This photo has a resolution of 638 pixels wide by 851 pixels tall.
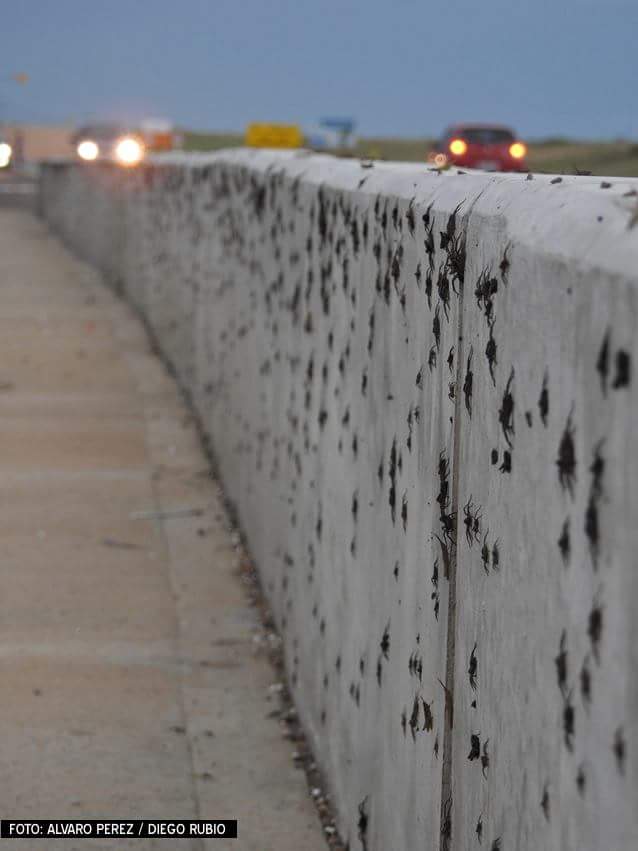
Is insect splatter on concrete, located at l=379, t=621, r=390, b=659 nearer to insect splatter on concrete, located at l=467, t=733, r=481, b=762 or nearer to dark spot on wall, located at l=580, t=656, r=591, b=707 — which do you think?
insect splatter on concrete, located at l=467, t=733, r=481, b=762

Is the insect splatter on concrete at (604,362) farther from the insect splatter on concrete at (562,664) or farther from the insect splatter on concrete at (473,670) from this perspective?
the insect splatter on concrete at (473,670)

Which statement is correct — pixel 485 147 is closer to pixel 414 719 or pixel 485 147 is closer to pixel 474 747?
pixel 414 719

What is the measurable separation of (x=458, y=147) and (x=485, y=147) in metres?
0.56

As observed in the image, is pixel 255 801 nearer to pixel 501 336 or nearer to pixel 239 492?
pixel 501 336

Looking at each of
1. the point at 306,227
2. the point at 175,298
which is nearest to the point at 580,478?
the point at 306,227

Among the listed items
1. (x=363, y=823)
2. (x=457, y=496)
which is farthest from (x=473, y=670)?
(x=363, y=823)

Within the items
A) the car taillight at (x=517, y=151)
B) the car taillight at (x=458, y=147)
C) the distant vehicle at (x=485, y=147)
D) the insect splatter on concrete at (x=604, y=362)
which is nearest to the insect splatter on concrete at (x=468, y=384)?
the insect splatter on concrete at (x=604, y=362)

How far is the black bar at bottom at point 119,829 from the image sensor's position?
15.9ft

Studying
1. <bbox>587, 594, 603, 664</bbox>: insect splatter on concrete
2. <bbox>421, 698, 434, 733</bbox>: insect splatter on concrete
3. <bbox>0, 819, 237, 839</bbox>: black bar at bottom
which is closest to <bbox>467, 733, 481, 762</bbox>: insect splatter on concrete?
<bbox>421, 698, 434, 733</bbox>: insect splatter on concrete

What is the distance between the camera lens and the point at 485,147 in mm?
35156

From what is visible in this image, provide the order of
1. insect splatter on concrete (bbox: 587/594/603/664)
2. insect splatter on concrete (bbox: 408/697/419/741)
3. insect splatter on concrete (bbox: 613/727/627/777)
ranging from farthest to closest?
insect splatter on concrete (bbox: 408/697/419/741) < insect splatter on concrete (bbox: 587/594/603/664) < insect splatter on concrete (bbox: 613/727/627/777)

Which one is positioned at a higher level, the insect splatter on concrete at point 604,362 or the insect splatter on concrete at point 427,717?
the insect splatter on concrete at point 604,362

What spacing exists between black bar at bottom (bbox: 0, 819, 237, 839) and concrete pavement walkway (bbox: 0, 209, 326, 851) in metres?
0.05

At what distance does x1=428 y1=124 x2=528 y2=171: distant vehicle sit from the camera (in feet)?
115
